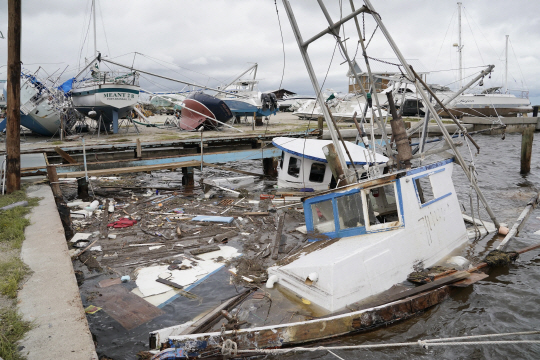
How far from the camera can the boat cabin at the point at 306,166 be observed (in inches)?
639

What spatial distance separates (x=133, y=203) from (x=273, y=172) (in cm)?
934

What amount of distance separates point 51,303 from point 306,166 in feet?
39.4

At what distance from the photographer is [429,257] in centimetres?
858

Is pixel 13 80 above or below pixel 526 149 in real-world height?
above

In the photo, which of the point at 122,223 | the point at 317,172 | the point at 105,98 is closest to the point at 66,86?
the point at 105,98

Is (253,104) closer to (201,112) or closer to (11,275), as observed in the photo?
(201,112)

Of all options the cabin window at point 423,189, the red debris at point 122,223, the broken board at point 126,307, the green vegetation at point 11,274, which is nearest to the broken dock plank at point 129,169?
the red debris at point 122,223

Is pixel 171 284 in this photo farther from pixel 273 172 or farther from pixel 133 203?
pixel 273 172

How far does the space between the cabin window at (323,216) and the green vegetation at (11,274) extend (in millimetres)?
5821

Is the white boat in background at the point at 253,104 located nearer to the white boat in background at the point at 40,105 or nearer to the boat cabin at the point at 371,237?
the white boat in background at the point at 40,105

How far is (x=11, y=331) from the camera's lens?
520 cm

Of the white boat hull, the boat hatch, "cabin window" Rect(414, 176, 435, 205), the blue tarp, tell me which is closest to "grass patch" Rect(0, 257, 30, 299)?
the boat hatch

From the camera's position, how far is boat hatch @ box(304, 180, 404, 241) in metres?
8.01

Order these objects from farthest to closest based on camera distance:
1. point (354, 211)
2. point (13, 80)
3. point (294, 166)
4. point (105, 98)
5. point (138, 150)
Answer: point (105, 98), point (138, 150), point (294, 166), point (13, 80), point (354, 211)
